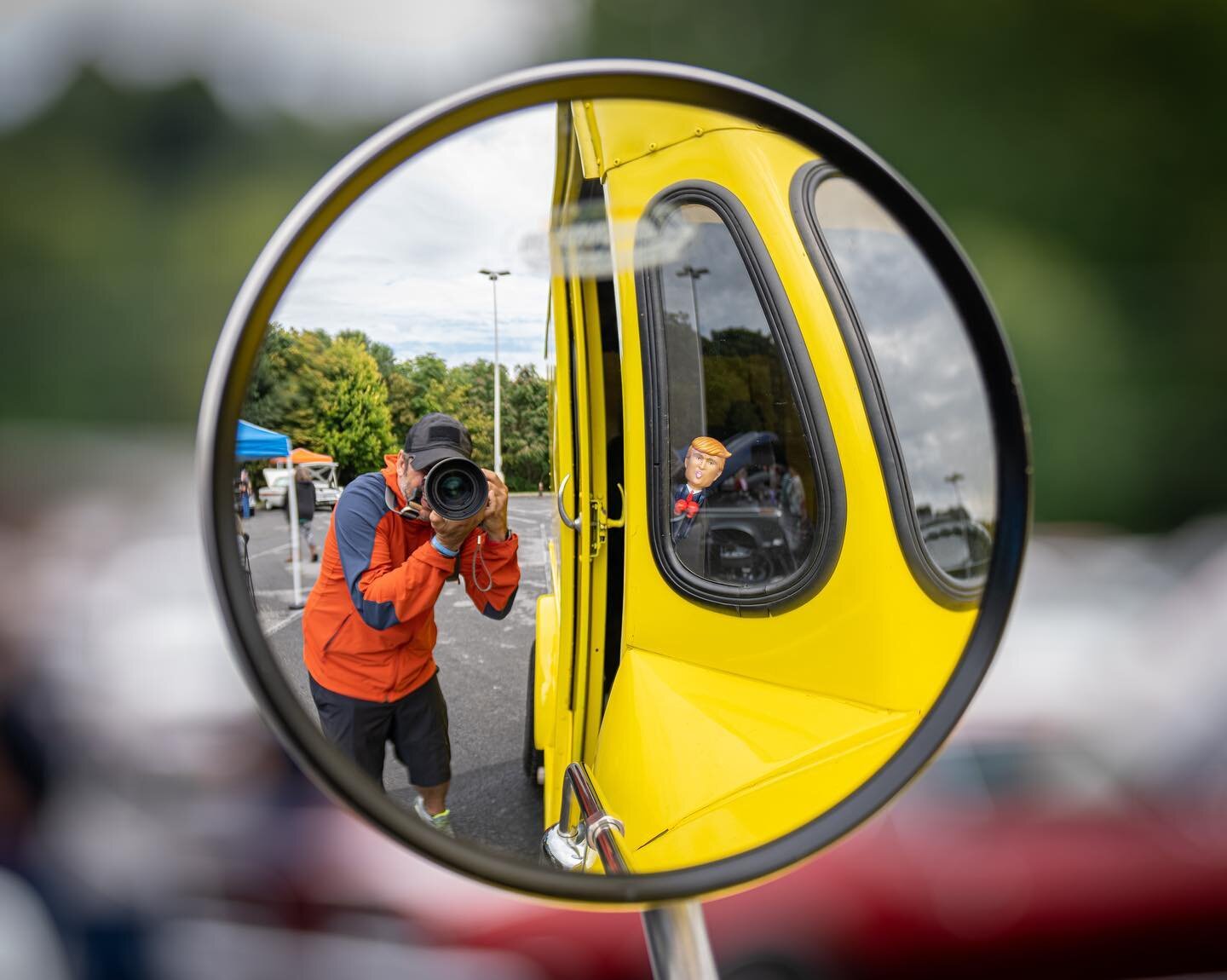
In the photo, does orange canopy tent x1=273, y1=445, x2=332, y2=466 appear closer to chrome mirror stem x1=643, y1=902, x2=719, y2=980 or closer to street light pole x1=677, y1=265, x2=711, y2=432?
chrome mirror stem x1=643, y1=902, x2=719, y2=980

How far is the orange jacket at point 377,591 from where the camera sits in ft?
2.20

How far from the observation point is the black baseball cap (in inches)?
26.4

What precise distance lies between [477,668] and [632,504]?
0.55 meters

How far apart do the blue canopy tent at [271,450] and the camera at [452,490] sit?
101 millimetres

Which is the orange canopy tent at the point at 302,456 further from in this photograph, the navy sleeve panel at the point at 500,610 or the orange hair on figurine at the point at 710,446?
the orange hair on figurine at the point at 710,446

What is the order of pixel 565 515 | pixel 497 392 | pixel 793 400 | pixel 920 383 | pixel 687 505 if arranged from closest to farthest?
1. pixel 497 392
2. pixel 920 383
3. pixel 793 400
4. pixel 687 505
5. pixel 565 515

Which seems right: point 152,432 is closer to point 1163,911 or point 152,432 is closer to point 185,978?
point 185,978

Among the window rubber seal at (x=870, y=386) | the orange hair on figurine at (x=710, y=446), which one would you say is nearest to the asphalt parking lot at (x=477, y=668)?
the orange hair on figurine at (x=710, y=446)

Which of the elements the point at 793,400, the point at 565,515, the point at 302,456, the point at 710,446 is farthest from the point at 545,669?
the point at 302,456

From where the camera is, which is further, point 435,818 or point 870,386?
point 870,386

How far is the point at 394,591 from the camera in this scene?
672mm

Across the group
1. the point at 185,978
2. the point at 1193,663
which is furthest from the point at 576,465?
the point at 1193,663

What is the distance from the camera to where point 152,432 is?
2387mm

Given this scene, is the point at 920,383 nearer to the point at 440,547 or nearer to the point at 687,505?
the point at 687,505
